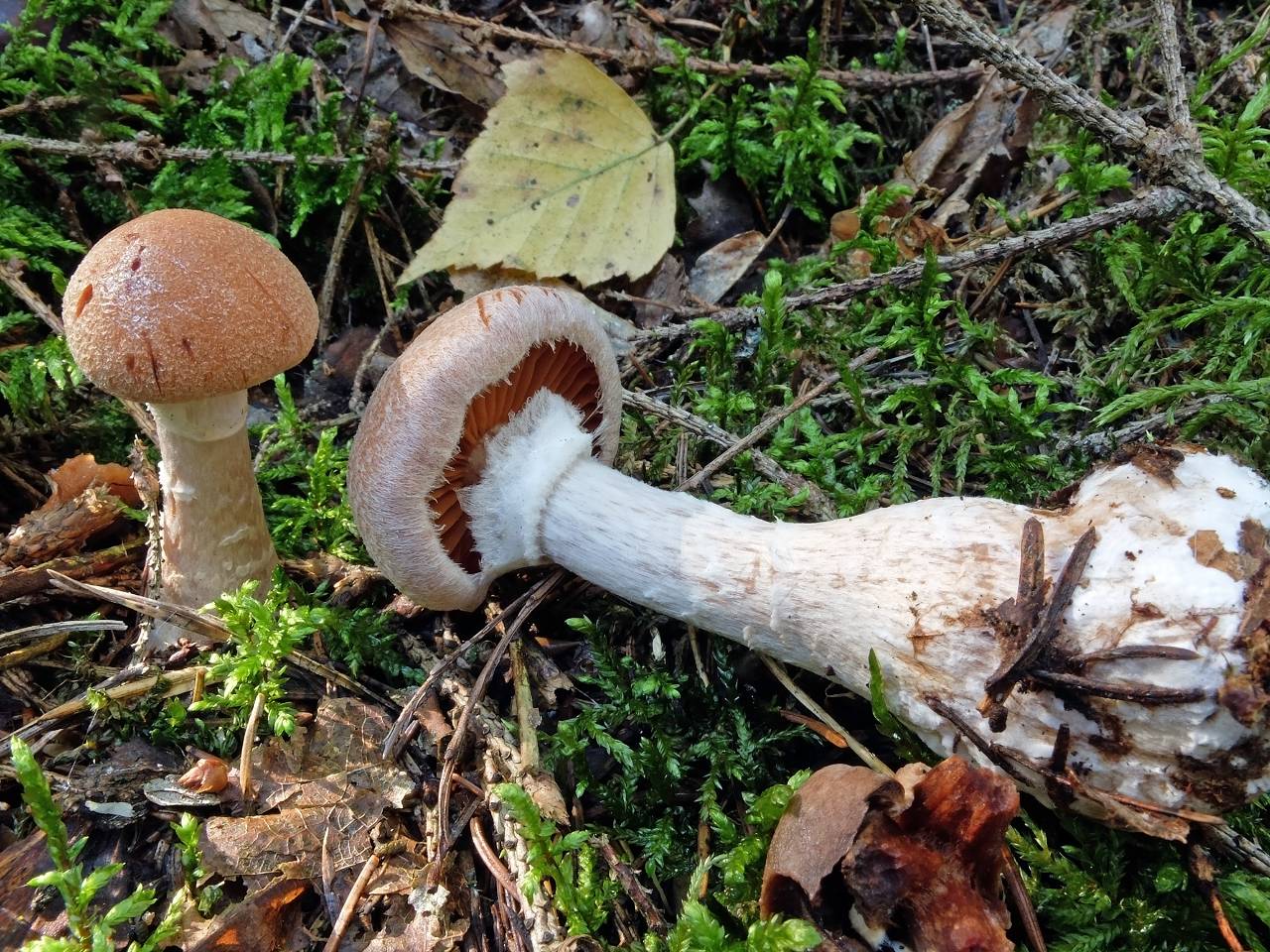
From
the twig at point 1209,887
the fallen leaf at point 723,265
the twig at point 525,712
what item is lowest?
the twig at point 525,712

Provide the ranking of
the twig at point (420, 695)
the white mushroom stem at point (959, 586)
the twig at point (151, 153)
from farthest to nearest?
the twig at point (151, 153), the twig at point (420, 695), the white mushroom stem at point (959, 586)

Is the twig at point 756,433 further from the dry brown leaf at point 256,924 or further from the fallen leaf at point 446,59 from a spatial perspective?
the fallen leaf at point 446,59

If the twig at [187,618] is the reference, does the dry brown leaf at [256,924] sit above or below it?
below

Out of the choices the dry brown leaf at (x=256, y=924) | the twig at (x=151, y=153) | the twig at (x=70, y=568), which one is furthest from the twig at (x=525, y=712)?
the twig at (x=151, y=153)

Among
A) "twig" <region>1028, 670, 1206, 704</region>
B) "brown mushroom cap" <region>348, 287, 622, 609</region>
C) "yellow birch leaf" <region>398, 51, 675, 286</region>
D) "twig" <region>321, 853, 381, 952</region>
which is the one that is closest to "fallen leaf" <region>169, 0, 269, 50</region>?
"yellow birch leaf" <region>398, 51, 675, 286</region>

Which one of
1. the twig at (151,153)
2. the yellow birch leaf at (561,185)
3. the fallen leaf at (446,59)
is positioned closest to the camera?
the twig at (151,153)

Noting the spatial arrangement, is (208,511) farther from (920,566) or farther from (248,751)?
(920,566)
